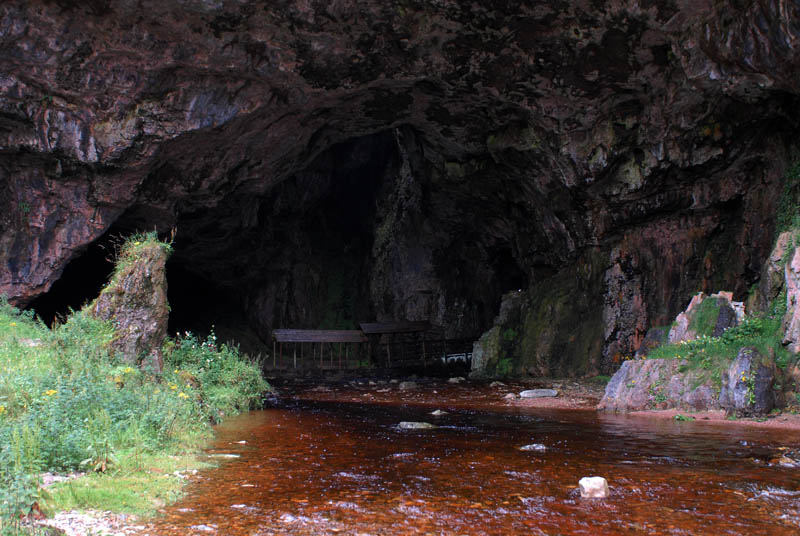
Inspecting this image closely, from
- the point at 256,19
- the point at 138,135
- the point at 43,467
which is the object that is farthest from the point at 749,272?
the point at 138,135

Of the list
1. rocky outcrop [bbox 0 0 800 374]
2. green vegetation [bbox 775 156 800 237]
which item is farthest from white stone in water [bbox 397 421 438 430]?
green vegetation [bbox 775 156 800 237]

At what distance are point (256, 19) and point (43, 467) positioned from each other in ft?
37.5

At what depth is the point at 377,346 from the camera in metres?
27.6

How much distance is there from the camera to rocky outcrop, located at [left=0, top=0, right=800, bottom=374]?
1258cm

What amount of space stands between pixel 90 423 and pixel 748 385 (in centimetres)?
867

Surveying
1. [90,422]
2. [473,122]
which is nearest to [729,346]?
[90,422]

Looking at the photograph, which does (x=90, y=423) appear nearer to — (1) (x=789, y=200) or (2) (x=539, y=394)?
(2) (x=539, y=394)

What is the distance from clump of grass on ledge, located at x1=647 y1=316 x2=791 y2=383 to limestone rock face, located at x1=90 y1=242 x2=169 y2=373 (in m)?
9.04

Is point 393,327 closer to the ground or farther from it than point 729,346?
closer to the ground

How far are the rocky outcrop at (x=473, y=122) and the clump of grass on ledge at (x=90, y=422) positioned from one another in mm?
6875

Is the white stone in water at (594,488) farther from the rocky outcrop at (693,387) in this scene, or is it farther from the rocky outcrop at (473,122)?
the rocky outcrop at (473,122)

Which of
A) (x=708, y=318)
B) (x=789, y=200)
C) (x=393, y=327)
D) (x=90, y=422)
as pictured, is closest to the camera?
(x=90, y=422)

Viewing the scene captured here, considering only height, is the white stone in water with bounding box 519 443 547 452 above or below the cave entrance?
below

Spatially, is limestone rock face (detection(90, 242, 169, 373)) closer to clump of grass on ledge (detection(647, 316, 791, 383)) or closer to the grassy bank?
the grassy bank
